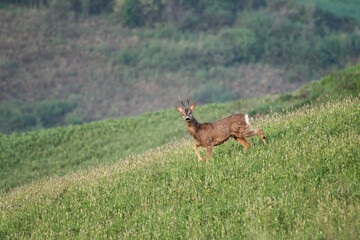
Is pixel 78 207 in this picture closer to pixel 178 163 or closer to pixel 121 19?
pixel 178 163

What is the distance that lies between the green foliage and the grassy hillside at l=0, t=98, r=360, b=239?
43.9 metres

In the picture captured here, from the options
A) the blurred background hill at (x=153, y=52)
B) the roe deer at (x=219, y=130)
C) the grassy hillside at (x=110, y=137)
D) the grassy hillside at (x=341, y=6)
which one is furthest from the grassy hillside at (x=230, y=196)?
the grassy hillside at (x=341, y=6)

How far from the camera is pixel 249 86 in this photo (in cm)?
6316

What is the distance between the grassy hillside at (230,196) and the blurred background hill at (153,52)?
45.7 m

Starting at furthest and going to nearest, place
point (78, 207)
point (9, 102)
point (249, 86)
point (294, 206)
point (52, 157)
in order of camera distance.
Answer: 1. point (249, 86)
2. point (9, 102)
3. point (52, 157)
4. point (78, 207)
5. point (294, 206)

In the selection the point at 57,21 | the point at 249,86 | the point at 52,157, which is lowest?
the point at 249,86

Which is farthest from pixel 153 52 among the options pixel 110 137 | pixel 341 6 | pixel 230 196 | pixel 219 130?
pixel 230 196

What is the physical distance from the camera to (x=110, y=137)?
29.6 meters

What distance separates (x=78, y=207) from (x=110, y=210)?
40.6 inches

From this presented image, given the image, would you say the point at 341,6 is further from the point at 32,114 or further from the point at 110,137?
the point at 110,137

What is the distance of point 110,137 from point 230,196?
2275 cm

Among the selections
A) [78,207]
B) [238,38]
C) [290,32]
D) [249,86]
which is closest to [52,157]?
[78,207]

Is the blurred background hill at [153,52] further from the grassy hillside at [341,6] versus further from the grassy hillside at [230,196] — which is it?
the grassy hillside at [230,196]

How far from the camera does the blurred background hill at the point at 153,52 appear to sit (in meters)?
56.5
